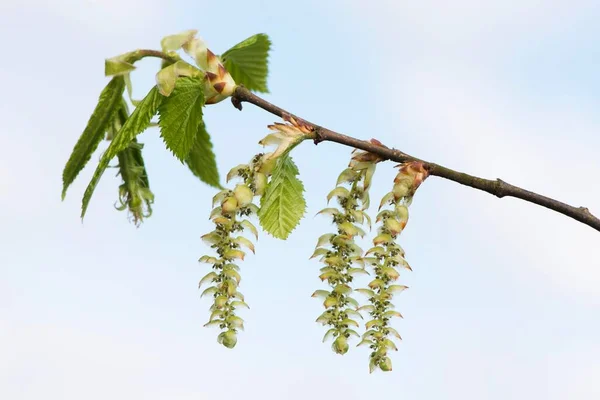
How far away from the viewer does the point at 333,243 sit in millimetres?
2145

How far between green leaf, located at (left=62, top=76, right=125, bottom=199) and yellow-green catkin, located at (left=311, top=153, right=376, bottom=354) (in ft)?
2.55

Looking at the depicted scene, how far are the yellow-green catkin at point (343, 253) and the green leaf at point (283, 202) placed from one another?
9 centimetres

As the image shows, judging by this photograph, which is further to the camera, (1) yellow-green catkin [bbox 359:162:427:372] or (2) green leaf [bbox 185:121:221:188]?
(2) green leaf [bbox 185:121:221:188]

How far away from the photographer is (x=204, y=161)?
3.03 meters

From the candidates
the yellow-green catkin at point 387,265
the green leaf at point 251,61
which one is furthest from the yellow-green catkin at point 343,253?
the green leaf at point 251,61

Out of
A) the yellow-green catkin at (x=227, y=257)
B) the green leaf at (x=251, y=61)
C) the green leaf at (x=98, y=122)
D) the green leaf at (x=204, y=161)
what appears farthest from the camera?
the green leaf at (x=204, y=161)

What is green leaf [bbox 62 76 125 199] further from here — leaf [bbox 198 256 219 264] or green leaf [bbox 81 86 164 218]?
leaf [bbox 198 256 219 264]

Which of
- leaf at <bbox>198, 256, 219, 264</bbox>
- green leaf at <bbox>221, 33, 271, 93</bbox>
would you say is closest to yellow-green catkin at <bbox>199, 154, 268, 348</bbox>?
leaf at <bbox>198, 256, 219, 264</bbox>

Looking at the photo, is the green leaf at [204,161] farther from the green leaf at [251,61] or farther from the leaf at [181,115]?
the leaf at [181,115]

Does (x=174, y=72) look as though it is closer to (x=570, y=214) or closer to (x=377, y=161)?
(x=377, y=161)

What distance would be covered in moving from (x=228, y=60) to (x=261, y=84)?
6.0 inches

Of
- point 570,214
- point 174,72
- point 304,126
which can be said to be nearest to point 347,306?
point 304,126

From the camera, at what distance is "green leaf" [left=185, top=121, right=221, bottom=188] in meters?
2.95

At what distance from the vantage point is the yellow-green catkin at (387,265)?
6.81 ft
